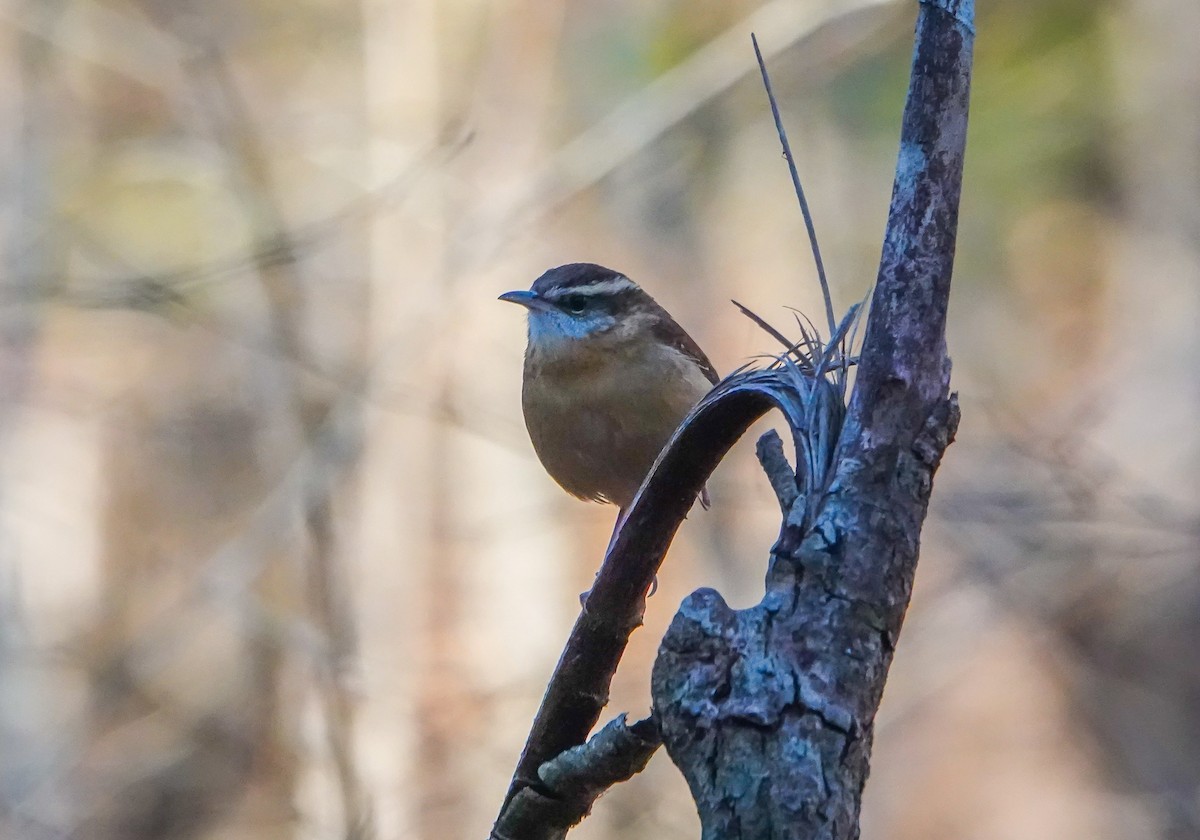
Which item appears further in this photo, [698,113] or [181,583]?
[698,113]

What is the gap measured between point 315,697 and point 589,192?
5.09 m

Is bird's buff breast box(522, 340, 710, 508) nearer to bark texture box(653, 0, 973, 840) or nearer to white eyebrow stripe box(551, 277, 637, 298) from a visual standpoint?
white eyebrow stripe box(551, 277, 637, 298)

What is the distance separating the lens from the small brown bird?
3885 mm

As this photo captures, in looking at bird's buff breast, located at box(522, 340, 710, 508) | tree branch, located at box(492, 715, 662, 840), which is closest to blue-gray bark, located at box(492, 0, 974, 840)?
tree branch, located at box(492, 715, 662, 840)

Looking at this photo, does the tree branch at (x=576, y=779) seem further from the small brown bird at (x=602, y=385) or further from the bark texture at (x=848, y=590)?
the small brown bird at (x=602, y=385)

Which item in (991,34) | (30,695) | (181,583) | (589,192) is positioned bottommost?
(30,695)

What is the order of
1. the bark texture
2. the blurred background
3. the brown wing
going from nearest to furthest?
1. the bark texture
2. the brown wing
3. the blurred background

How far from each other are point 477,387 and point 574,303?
547 centimetres

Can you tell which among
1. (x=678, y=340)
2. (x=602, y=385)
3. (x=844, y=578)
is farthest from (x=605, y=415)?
(x=844, y=578)

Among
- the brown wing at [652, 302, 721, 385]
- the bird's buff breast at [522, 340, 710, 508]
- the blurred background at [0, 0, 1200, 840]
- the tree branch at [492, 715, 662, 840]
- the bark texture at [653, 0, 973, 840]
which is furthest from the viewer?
the blurred background at [0, 0, 1200, 840]

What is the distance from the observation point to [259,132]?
9.24m

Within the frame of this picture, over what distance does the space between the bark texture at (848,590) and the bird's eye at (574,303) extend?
2.53 metres

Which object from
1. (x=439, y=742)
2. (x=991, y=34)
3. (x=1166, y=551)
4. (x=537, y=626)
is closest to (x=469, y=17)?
(x=991, y=34)

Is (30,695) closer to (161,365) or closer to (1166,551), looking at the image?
(161,365)
